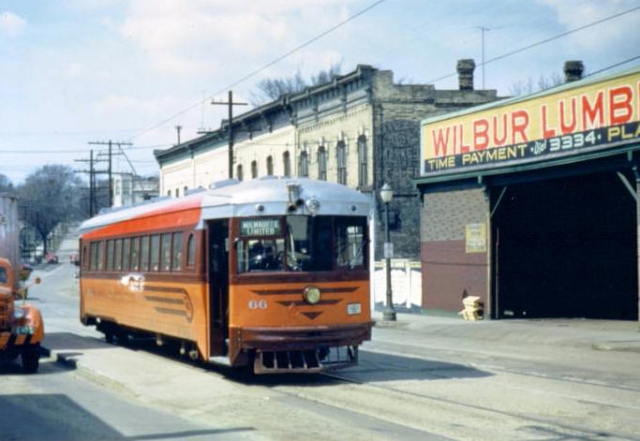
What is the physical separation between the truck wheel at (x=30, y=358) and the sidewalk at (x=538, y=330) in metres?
11.7

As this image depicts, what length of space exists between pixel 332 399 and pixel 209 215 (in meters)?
3.84

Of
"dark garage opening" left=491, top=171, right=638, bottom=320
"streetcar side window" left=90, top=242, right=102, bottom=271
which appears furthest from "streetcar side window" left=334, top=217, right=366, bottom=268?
"dark garage opening" left=491, top=171, right=638, bottom=320

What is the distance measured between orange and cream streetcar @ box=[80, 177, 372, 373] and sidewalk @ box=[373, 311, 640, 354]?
859 cm

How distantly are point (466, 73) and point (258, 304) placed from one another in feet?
101

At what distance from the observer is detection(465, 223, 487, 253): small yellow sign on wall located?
105ft

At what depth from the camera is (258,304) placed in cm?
1537

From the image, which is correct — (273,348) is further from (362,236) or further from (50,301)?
(50,301)

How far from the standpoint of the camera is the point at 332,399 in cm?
1405

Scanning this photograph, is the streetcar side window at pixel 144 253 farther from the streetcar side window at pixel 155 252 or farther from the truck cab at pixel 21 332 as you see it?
the truck cab at pixel 21 332

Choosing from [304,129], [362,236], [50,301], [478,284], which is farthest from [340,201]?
[50,301]

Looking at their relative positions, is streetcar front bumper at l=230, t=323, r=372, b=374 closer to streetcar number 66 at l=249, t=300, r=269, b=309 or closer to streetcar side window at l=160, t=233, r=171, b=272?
streetcar number 66 at l=249, t=300, r=269, b=309

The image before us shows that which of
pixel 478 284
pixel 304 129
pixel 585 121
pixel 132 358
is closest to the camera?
pixel 132 358

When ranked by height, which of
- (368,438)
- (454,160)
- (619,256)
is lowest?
(368,438)

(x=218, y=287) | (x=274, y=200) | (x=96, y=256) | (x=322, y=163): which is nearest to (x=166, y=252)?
(x=218, y=287)
